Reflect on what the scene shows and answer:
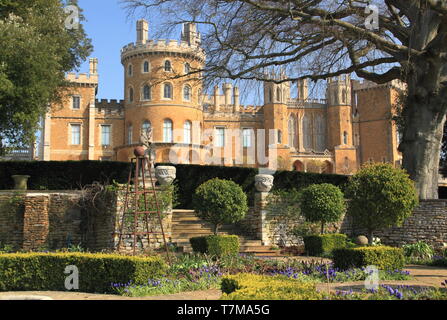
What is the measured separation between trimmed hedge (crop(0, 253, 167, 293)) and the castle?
3076 cm

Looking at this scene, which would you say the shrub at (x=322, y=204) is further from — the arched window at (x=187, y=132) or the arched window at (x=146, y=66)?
the arched window at (x=146, y=66)

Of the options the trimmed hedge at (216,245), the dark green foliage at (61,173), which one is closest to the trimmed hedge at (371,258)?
the trimmed hedge at (216,245)

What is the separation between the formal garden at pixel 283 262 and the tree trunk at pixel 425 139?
6.39 ft

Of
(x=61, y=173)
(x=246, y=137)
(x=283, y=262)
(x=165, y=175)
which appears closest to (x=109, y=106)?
(x=246, y=137)

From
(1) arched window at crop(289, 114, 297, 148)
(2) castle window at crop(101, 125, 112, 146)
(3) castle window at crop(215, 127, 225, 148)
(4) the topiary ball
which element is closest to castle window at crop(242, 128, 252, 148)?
(3) castle window at crop(215, 127, 225, 148)

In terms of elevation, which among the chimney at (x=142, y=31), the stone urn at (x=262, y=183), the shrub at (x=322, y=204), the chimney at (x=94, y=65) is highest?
the chimney at (x=142, y=31)

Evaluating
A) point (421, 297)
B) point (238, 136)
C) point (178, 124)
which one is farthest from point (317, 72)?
point (238, 136)

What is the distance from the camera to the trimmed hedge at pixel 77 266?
26.5ft

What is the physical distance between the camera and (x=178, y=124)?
40875mm

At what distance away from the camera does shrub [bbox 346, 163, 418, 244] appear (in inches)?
457

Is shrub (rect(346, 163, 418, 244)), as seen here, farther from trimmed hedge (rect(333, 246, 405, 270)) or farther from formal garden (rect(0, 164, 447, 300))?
trimmed hedge (rect(333, 246, 405, 270))

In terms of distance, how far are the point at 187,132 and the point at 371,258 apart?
107 ft

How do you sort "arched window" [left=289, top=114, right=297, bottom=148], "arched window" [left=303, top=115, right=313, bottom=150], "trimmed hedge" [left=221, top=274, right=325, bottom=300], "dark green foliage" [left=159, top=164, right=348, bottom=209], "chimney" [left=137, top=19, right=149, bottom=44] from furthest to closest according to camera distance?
1. "arched window" [left=303, top=115, right=313, bottom=150]
2. "arched window" [left=289, top=114, right=297, bottom=148]
3. "chimney" [left=137, top=19, right=149, bottom=44]
4. "dark green foliage" [left=159, top=164, right=348, bottom=209]
5. "trimmed hedge" [left=221, top=274, right=325, bottom=300]

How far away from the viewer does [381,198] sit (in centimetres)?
1162
